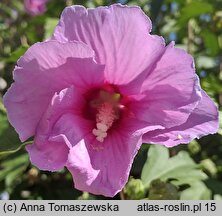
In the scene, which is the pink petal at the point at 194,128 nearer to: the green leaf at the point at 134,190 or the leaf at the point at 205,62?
the green leaf at the point at 134,190

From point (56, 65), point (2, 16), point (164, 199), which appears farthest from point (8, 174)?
point (2, 16)

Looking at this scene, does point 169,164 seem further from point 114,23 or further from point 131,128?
point 114,23

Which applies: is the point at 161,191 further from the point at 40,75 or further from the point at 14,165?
the point at 14,165

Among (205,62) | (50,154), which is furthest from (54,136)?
(205,62)

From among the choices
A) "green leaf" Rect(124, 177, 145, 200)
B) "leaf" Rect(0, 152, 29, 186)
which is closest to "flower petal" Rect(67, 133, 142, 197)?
"green leaf" Rect(124, 177, 145, 200)

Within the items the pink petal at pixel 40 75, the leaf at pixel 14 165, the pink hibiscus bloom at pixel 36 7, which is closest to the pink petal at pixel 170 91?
the pink petal at pixel 40 75

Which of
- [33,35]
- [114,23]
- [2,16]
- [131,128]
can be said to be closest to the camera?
[114,23]

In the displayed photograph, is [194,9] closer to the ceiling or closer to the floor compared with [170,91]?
closer to the floor
